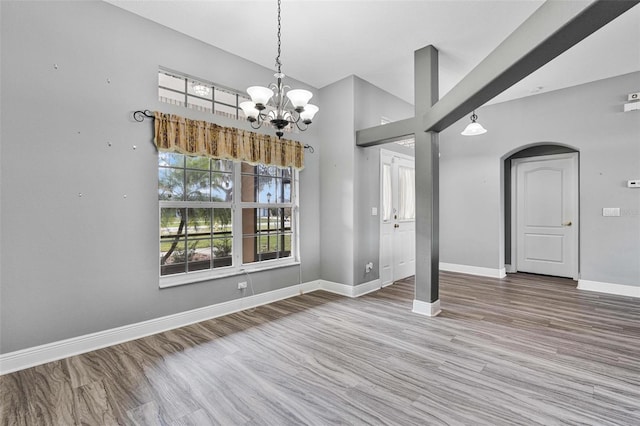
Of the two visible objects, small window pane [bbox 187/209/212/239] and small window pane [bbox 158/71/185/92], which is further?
small window pane [bbox 187/209/212/239]

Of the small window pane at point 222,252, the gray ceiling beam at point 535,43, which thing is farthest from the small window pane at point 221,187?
the gray ceiling beam at point 535,43

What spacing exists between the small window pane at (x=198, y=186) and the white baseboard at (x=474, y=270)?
509cm

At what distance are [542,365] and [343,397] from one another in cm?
179

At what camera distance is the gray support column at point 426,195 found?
12.2 ft

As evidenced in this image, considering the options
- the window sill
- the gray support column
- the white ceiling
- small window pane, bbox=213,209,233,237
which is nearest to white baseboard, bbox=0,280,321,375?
the window sill

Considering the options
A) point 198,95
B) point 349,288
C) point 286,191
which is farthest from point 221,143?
point 349,288

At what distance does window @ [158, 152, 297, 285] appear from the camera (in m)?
3.44

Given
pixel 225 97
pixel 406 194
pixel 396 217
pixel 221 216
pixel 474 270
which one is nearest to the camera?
pixel 221 216

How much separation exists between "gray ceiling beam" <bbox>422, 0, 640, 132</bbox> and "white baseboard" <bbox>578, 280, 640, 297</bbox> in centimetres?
402

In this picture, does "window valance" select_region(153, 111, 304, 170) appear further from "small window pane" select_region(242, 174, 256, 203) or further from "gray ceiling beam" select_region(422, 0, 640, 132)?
"gray ceiling beam" select_region(422, 0, 640, 132)

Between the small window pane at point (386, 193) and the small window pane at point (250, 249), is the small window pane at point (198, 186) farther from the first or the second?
the small window pane at point (386, 193)

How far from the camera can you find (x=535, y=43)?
199 cm

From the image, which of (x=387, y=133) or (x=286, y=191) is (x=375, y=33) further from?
(x=286, y=191)

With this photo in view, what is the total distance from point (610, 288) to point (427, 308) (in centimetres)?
337
